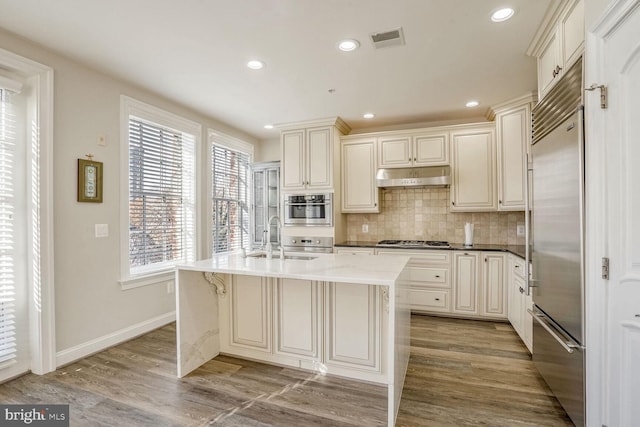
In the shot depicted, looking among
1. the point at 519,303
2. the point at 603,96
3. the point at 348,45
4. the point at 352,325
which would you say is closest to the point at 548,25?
the point at 603,96

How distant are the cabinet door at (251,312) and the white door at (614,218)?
2082 mm

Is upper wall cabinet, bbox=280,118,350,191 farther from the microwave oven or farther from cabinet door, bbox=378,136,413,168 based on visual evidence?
cabinet door, bbox=378,136,413,168

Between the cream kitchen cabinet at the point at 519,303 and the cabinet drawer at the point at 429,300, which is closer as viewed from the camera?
the cream kitchen cabinet at the point at 519,303

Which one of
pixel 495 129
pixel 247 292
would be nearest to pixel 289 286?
pixel 247 292

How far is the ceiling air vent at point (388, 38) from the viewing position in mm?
2217

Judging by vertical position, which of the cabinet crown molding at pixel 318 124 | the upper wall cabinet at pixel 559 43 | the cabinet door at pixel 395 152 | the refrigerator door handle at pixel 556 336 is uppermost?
the cabinet crown molding at pixel 318 124

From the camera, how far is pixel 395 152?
13.6ft

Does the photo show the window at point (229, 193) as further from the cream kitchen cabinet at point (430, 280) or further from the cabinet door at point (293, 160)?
the cream kitchen cabinet at point (430, 280)

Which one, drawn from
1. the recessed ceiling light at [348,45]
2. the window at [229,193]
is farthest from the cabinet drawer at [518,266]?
the window at [229,193]

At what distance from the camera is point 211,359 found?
2602 millimetres

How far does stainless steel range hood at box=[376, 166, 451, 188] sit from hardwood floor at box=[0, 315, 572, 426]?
201 cm

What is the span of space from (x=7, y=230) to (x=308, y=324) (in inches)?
96.0

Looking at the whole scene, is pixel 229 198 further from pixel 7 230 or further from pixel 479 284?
pixel 479 284

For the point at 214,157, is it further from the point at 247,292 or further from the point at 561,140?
the point at 561,140
